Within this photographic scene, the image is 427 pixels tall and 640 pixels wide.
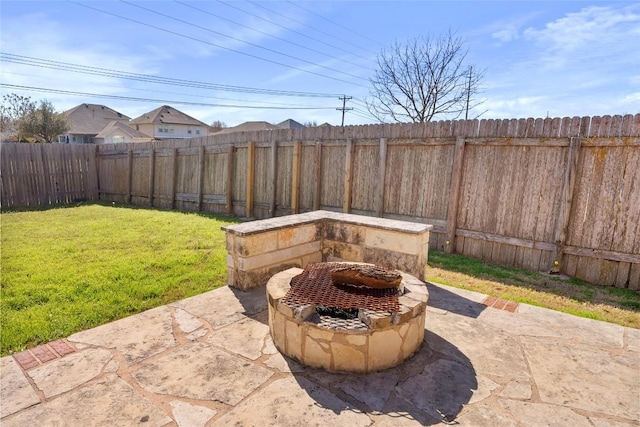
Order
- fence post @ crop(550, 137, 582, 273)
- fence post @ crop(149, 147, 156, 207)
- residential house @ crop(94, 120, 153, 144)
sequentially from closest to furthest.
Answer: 1. fence post @ crop(550, 137, 582, 273)
2. fence post @ crop(149, 147, 156, 207)
3. residential house @ crop(94, 120, 153, 144)

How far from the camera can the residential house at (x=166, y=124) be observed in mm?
39062

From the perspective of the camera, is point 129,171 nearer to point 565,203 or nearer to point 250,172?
point 250,172

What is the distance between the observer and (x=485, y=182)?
6090mm

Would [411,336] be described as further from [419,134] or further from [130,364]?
[419,134]

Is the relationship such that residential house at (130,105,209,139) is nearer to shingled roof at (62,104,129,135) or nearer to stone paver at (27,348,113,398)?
shingled roof at (62,104,129,135)

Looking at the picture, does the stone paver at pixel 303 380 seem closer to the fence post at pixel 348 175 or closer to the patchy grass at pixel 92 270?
the patchy grass at pixel 92 270

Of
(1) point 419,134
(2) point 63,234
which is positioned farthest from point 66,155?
(1) point 419,134

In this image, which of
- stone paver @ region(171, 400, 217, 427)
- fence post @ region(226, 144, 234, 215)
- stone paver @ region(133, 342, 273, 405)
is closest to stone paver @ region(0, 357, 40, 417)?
stone paver @ region(133, 342, 273, 405)

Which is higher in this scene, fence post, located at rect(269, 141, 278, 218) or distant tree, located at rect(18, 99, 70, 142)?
distant tree, located at rect(18, 99, 70, 142)

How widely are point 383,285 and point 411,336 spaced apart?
46cm

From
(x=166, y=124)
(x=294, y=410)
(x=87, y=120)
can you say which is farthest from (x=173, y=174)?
(x=87, y=120)

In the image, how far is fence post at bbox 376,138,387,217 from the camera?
711 centimetres

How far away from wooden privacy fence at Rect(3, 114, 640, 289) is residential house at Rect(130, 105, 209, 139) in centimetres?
3377

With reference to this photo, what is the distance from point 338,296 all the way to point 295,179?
5.82 m
